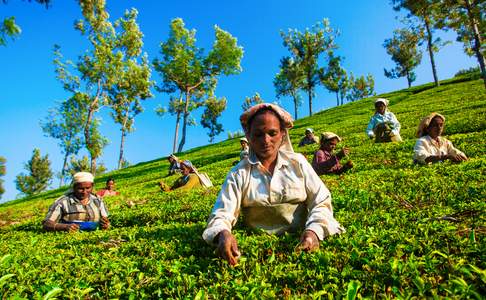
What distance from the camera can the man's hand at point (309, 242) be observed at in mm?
3105

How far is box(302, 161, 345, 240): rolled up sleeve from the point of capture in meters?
3.35

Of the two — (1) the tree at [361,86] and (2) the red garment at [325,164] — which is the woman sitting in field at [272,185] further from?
(1) the tree at [361,86]

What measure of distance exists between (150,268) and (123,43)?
129 feet

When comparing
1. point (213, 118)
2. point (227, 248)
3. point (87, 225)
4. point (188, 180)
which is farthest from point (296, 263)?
point (213, 118)

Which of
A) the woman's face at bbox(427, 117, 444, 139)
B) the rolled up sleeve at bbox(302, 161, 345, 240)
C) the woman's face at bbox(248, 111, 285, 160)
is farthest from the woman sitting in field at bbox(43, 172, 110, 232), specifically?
the woman's face at bbox(427, 117, 444, 139)

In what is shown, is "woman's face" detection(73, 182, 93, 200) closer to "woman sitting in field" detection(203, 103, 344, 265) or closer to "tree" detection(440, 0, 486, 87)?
"woman sitting in field" detection(203, 103, 344, 265)

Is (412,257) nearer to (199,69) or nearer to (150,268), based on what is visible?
(150,268)

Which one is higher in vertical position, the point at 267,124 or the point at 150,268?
the point at 267,124

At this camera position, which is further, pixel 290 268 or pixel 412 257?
pixel 290 268

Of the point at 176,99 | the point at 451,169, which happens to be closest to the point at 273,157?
the point at 451,169

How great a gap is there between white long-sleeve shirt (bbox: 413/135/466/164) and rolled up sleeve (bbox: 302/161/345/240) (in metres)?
5.64

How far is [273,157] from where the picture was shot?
12.7ft

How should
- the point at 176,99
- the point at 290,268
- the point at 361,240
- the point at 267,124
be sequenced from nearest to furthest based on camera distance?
the point at 290,268, the point at 361,240, the point at 267,124, the point at 176,99

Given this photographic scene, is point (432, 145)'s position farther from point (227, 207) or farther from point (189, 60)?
point (189, 60)
